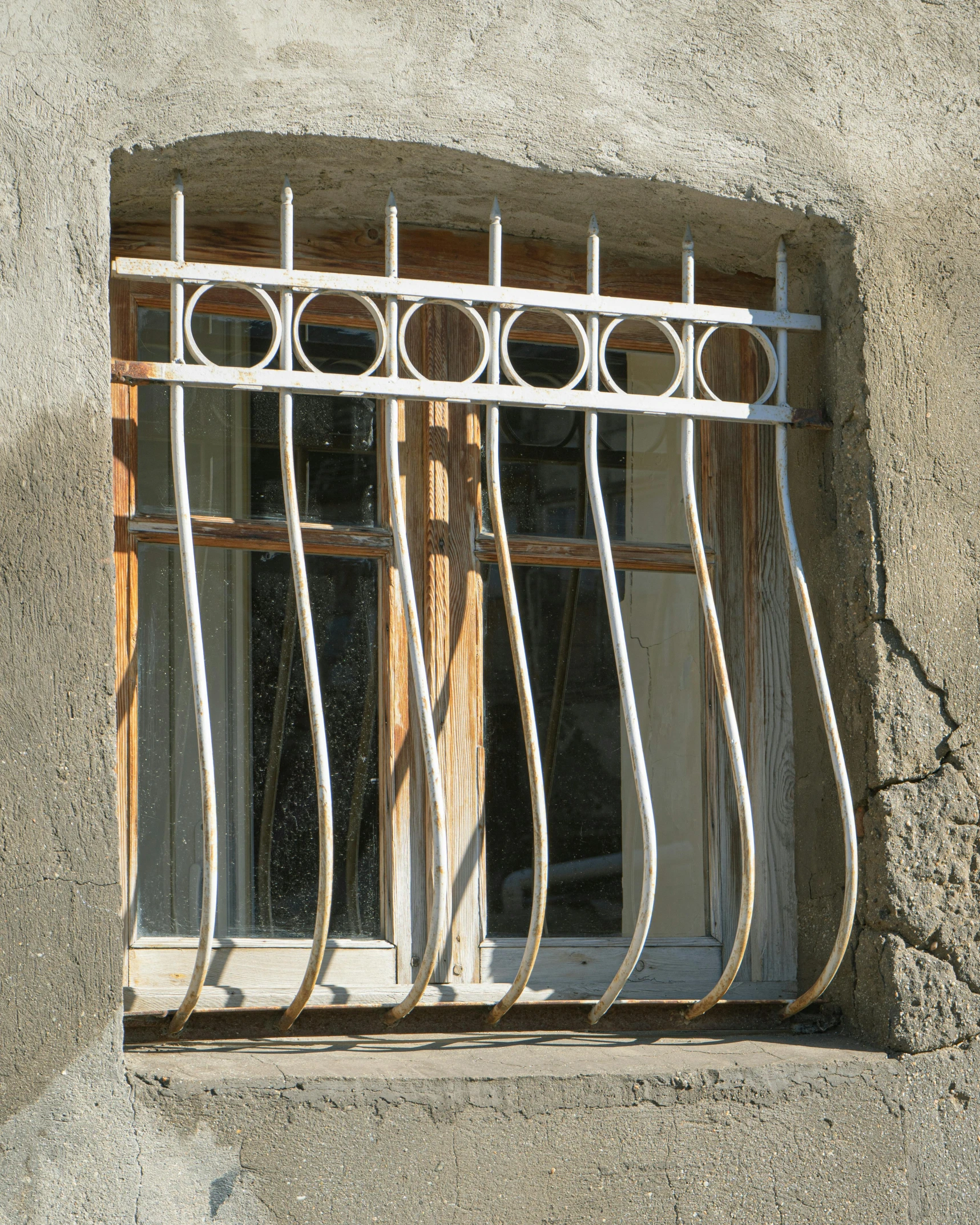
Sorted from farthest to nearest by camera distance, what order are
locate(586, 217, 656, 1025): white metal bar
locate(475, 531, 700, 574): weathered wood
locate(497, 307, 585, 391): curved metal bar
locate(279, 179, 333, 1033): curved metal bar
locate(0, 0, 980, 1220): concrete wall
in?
locate(475, 531, 700, 574): weathered wood < locate(497, 307, 585, 391): curved metal bar < locate(586, 217, 656, 1025): white metal bar < locate(279, 179, 333, 1033): curved metal bar < locate(0, 0, 980, 1220): concrete wall

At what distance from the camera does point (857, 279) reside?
8.20 ft

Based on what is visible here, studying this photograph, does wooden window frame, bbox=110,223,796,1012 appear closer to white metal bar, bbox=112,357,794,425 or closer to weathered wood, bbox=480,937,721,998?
weathered wood, bbox=480,937,721,998

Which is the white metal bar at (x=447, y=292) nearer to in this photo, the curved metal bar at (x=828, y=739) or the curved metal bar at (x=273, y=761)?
the curved metal bar at (x=828, y=739)

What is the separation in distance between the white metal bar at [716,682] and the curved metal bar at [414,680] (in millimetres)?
499

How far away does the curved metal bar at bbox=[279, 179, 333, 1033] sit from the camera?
2156 millimetres

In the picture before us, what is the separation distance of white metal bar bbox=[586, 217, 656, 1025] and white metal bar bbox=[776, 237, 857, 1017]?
12.9 inches

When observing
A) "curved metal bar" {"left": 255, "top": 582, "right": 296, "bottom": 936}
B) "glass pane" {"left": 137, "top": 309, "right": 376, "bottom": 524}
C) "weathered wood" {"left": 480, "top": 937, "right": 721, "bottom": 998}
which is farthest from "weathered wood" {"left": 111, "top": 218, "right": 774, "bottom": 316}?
"weathered wood" {"left": 480, "top": 937, "right": 721, "bottom": 998}

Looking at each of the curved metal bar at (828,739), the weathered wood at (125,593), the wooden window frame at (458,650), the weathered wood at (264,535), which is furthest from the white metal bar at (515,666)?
the weathered wood at (125,593)

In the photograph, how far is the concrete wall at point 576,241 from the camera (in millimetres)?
2053

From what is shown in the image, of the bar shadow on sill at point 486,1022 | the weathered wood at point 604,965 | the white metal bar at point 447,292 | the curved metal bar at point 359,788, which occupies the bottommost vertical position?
the bar shadow on sill at point 486,1022

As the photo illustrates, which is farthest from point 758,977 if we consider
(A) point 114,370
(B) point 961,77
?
(B) point 961,77

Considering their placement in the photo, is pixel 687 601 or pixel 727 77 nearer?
pixel 727 77

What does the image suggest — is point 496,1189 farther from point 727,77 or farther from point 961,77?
point 961,77

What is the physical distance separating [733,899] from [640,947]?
41 cm
